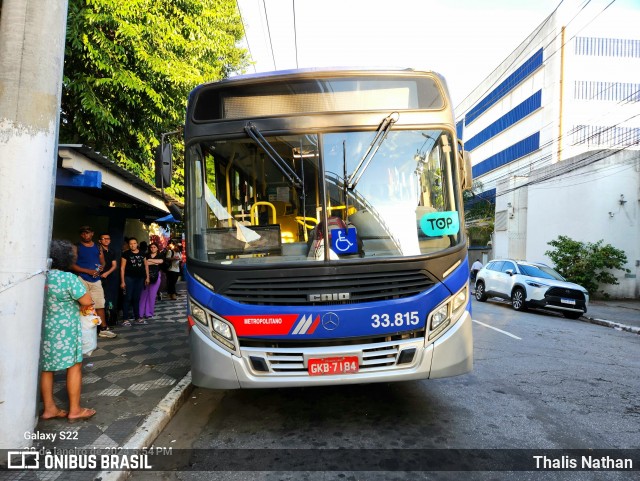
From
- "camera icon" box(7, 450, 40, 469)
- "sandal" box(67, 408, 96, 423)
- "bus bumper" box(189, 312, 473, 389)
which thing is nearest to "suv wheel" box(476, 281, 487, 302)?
"bus bumper" box(189, 312, 473, 389)

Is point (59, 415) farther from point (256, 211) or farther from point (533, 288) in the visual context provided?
point (533, 288)

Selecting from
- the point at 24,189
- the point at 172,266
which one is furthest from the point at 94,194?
the point at 24,189

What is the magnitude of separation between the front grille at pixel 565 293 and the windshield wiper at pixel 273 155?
1097 cm

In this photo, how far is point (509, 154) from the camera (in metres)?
35.0

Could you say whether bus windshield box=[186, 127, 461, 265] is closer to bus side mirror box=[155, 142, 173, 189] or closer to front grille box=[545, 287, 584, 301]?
bus side mirror box=[155, 142, 173, 189]

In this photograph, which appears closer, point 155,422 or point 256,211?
point 155,422

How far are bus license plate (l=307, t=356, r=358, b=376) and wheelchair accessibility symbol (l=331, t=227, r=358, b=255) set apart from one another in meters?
0.89

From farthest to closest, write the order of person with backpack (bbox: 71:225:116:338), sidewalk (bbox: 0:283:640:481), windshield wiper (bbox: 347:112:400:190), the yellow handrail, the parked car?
the parked car
person with backpack (bbox: 71:225:116:338)
the yellow handrail
windshield wiper (bbox: 347:112:400:190)
sidewalk (bbox: 0:283:640:481)

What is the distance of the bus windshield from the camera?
12.7ft

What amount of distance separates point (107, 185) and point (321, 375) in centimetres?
507

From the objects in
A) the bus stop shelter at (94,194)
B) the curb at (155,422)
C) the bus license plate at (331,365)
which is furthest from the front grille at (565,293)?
the curb at (155,422)

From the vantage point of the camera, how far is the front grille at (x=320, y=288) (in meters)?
3.63

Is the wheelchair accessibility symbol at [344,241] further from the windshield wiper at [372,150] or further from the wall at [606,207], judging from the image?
the wall at [606,207]

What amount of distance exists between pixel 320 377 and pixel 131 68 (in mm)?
7531
